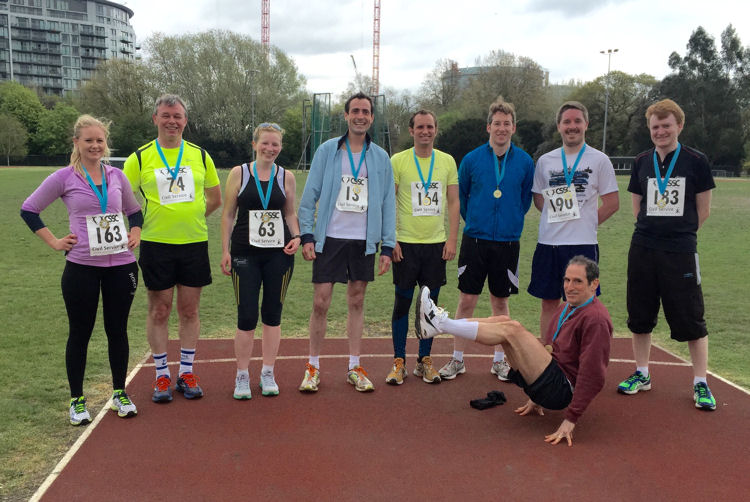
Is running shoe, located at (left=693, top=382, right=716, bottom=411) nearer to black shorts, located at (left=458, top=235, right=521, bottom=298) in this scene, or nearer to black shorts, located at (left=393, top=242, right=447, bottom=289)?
black shorts, located at (left=458, top=235, right=521, bottom=298)

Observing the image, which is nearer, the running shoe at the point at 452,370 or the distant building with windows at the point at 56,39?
the running shoe at the point at 452,370

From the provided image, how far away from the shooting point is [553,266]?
4.50 metres

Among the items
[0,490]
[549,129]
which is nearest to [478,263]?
[0,490]

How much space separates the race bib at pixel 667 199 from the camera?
4.12 metres

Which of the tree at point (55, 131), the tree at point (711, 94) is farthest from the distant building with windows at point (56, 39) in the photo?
the tree at point (711, 94)

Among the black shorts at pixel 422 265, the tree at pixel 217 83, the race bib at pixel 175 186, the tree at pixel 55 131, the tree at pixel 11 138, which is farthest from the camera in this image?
the tree at pixel 55 131

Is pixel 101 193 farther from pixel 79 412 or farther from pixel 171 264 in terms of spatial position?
pixel 79 412

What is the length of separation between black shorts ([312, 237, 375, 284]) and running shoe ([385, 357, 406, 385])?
2.37 ft

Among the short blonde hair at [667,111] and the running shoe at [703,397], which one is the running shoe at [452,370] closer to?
the running shoe at [703,397]

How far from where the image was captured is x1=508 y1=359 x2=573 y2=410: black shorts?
3646mm

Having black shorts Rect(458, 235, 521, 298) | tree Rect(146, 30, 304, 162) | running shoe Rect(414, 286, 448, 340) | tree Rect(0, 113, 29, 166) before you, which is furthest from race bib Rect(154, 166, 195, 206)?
tree Rect(0, 113, 29, 166)

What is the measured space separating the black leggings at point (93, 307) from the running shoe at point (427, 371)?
2.13m

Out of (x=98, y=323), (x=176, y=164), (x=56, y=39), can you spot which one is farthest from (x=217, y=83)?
(x=56, y=39)

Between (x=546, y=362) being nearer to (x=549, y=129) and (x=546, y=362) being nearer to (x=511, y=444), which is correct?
(x=511, y=444)
